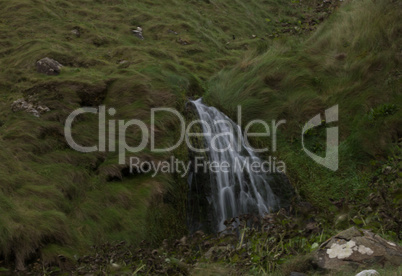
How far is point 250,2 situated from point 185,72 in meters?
12.4

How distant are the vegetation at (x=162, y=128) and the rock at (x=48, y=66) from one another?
24cm

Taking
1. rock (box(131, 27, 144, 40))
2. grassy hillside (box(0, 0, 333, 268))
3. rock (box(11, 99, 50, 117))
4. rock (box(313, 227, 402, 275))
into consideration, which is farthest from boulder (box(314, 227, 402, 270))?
rock (box(131, 27, 144, 40))

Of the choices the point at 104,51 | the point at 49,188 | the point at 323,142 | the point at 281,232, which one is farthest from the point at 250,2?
the point at 281,232

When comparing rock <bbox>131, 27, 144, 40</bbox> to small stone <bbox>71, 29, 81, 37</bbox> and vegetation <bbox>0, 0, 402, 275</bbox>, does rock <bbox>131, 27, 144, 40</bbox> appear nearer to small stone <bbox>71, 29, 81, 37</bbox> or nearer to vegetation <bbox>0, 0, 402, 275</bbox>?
vegetation <bbox>0, 0, 402, 275</bbox>

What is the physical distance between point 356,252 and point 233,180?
15.4ft

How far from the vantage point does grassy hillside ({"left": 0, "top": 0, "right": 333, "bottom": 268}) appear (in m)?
5.59

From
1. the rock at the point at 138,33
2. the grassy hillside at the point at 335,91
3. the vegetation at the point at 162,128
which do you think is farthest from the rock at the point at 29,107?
the rock at the point at 138,33

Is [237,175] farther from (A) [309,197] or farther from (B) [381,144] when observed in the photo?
(B) [381,144]

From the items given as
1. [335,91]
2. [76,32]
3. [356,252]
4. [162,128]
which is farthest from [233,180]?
[76,32]

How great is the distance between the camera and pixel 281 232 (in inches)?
160

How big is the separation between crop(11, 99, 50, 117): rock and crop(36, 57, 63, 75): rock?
1796 millimetres

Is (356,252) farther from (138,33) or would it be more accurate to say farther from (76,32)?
(138,33)

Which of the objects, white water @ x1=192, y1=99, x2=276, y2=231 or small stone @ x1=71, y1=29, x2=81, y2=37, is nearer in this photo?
white water @ x1=192, y1=99, x2=276, y2=231

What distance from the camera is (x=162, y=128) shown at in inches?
319
